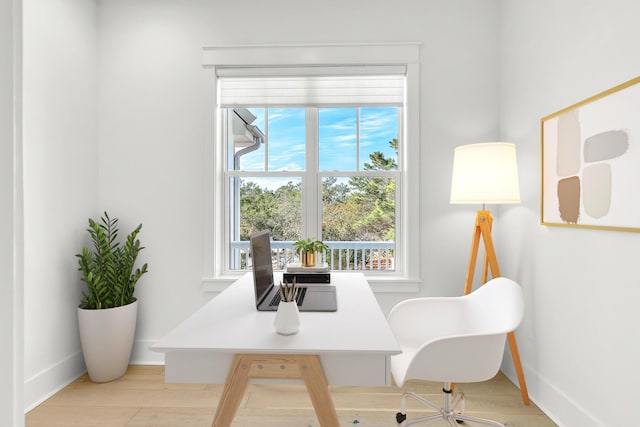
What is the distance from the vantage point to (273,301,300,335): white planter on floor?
1408mm

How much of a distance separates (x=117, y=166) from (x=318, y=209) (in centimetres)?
161

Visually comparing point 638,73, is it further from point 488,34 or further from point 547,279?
point 488,34

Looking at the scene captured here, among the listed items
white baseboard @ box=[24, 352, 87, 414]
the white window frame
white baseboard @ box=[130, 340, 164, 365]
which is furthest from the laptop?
white baseboard @ box=[24, 352, 87, 414]

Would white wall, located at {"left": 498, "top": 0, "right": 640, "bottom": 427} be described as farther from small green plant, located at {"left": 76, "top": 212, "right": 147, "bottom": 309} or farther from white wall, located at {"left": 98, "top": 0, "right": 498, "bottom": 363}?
small green plant, located at {"left": 76, "top": 212, "right": 147, "bottom": 309}

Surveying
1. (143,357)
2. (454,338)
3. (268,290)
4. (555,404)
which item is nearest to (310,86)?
(268,290)

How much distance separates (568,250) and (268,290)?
1626mm

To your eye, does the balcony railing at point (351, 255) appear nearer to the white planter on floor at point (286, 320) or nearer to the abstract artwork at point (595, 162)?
the abstract artwork at point (595, 162)

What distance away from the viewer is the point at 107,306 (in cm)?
273

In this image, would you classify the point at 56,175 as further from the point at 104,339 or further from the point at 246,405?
the point at 246,405

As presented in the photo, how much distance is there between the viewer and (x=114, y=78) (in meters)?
3.05

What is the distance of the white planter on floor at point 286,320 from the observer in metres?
1.41

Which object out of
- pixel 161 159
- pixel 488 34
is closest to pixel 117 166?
pixel 161 159

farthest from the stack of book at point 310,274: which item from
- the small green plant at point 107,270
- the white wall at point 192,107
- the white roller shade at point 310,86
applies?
the white roller shade at point 310,86

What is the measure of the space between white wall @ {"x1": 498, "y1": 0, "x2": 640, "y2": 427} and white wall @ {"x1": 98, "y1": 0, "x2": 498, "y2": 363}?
0.38 meters
